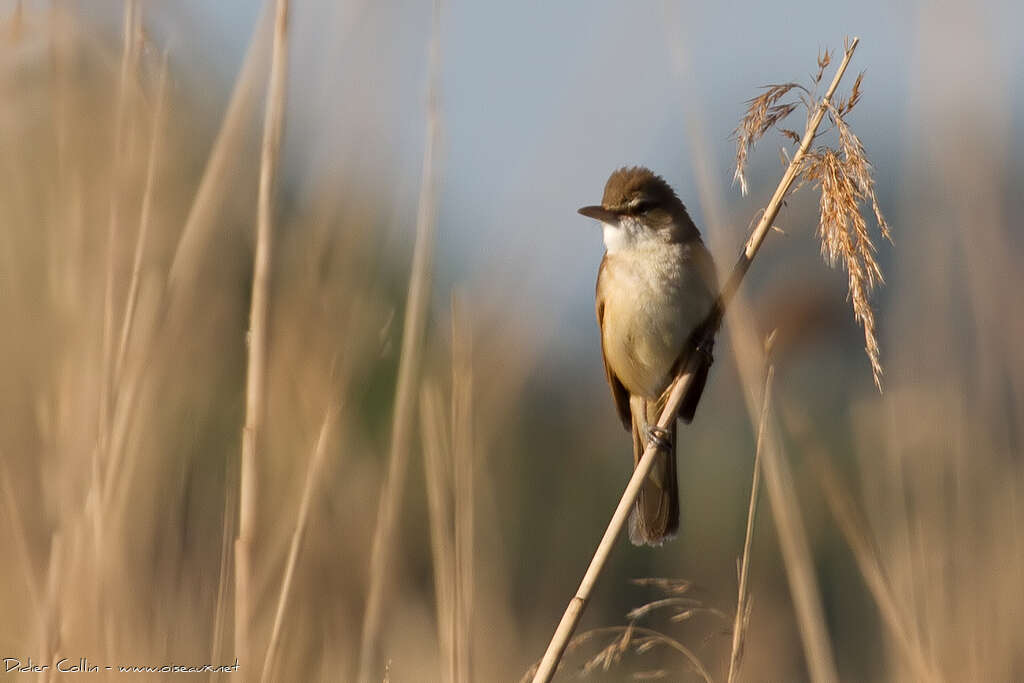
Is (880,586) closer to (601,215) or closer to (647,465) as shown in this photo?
(647,465)

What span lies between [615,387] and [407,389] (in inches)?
64.9

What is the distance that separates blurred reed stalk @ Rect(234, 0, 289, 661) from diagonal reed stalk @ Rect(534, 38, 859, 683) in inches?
19.8

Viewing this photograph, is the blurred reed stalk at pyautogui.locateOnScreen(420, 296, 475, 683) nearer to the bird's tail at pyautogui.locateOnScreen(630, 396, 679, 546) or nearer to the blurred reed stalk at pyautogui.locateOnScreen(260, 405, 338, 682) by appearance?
the blurred reed stalk at pyautogui.locateOnScreen(260, 405, 338, 682)

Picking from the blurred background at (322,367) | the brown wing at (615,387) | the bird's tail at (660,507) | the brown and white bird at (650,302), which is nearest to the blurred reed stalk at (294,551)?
the blurred background at (322,367)

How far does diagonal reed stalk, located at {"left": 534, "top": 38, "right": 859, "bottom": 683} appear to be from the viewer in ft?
6.16

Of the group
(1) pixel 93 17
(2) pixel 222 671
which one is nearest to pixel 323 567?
(2) pixel 222 671

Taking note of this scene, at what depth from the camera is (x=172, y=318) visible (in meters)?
2.04

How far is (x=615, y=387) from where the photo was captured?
12.1 feet

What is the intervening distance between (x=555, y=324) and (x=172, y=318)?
0.90m

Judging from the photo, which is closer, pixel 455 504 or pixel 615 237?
pixel 455 504

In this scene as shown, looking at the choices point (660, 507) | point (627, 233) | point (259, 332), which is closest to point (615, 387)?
point (660, 507)

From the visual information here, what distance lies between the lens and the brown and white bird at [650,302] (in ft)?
10.8

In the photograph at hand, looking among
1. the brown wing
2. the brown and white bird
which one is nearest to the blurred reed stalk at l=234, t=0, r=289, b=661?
the brown and white bird

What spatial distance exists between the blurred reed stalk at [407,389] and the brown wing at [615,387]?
62.0 inches
